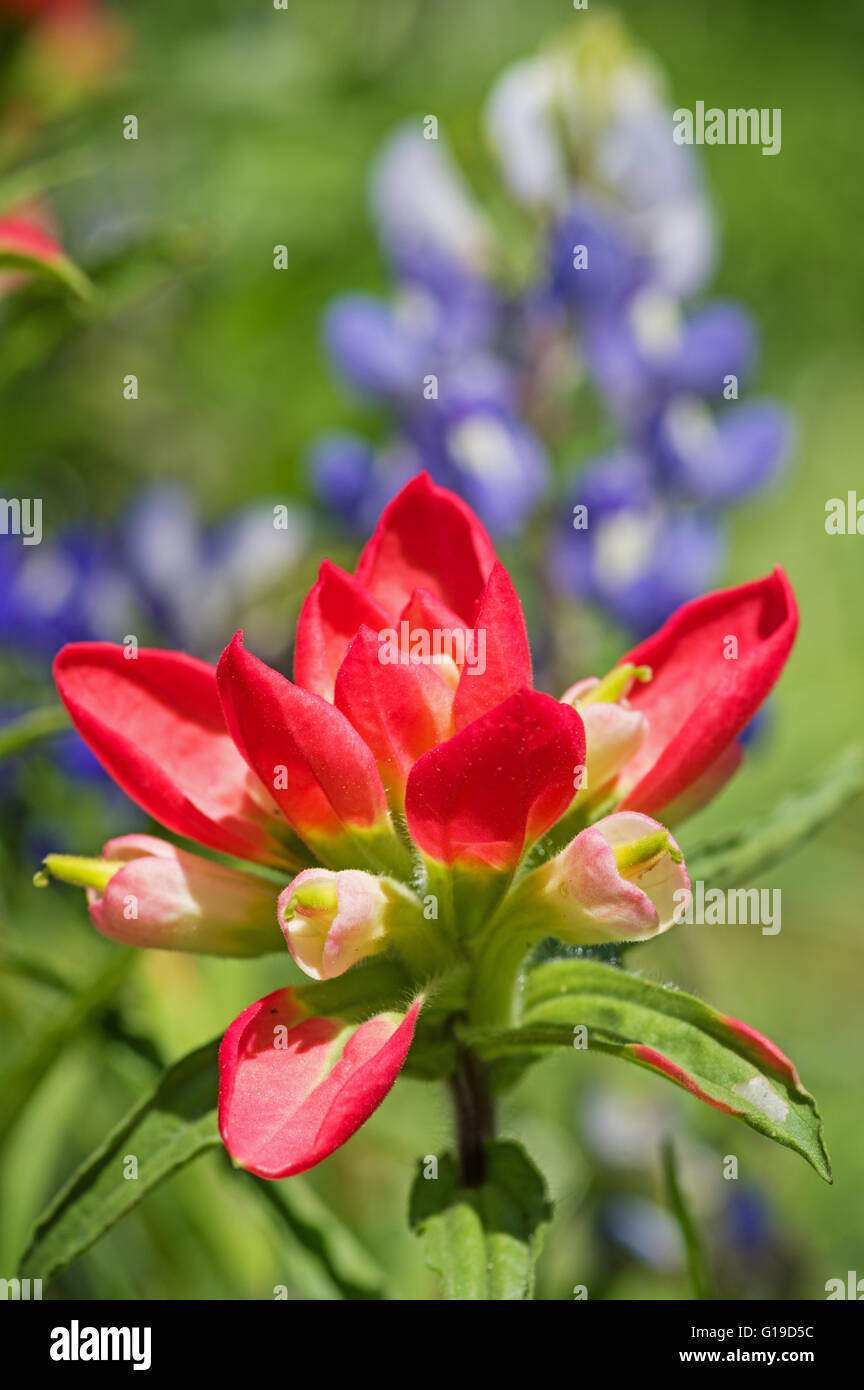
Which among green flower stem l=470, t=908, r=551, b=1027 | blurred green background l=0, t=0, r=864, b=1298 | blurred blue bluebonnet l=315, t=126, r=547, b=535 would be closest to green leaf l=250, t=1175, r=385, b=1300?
blurred green background l=0, t=0, r=864, b=1298

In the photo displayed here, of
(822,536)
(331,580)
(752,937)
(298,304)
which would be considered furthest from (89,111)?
(822,536)

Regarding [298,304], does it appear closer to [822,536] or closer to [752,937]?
[822,536]

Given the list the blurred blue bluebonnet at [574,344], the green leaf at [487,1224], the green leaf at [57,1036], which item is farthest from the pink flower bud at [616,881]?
the blurred blue bluebonnet at [574,344]

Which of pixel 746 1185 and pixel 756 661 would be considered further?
pixel 746 1185

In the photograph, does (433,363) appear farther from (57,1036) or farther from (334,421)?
(334,421)

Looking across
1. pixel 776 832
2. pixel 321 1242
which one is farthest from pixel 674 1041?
pixel 321 1242

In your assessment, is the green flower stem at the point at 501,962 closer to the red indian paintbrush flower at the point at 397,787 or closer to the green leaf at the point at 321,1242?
the red indian paintbrush flower at the point at 397,787

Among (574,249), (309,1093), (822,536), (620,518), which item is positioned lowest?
(309,1093)
